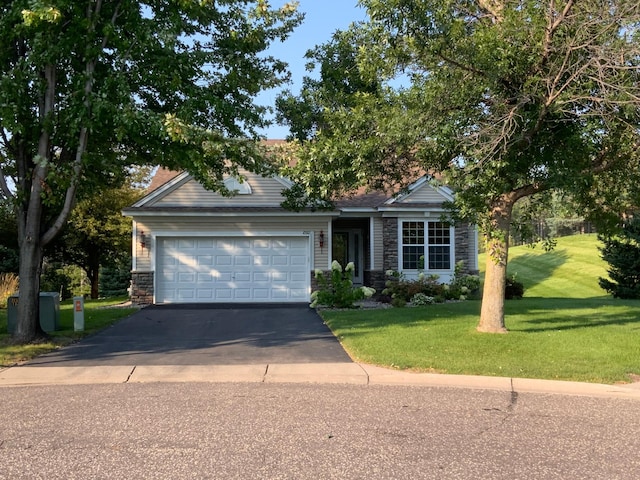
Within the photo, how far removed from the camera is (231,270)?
59.2 feet

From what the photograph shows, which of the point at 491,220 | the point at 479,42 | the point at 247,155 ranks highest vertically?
the point at 479,42

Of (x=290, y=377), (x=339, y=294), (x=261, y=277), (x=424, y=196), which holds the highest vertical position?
(x=424, y=196)

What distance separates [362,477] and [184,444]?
1.74 meters

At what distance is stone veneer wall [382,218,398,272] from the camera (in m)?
19.7

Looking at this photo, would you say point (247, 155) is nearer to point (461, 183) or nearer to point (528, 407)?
point (461, 183)

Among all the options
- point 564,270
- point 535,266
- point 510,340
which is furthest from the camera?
point 535,266

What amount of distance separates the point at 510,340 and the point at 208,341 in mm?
5731

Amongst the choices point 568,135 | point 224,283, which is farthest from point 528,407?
point 224,283

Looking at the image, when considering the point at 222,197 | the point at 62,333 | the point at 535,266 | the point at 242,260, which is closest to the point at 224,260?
the point at 242,260

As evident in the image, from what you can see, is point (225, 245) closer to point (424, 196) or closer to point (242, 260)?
point (242, 260)

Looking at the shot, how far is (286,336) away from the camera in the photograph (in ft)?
37.4

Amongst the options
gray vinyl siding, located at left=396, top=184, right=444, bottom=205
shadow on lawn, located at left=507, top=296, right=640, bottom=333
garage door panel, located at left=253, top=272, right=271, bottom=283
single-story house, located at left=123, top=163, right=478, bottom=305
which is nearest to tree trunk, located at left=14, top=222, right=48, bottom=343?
single-story house, located at left=123, top=163, right=478, bottom=305

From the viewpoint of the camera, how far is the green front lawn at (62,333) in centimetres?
927

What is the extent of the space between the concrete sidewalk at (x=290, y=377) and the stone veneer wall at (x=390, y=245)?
11264 mm
